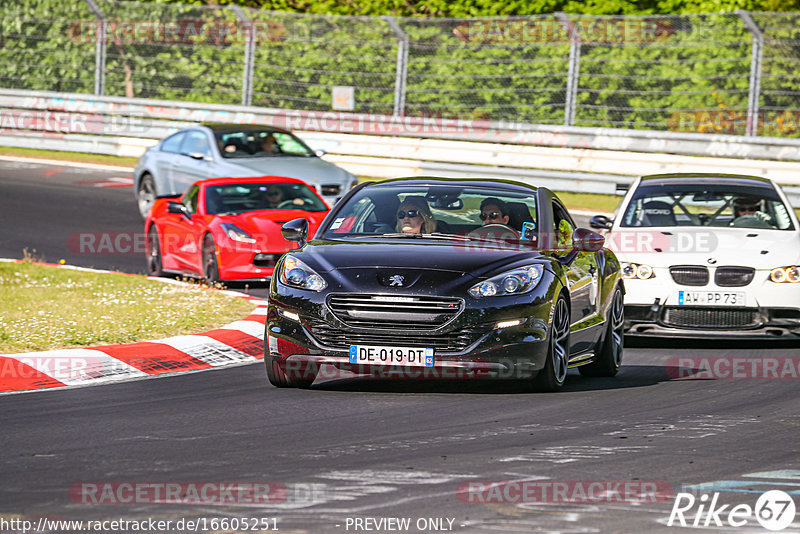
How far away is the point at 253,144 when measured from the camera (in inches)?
864

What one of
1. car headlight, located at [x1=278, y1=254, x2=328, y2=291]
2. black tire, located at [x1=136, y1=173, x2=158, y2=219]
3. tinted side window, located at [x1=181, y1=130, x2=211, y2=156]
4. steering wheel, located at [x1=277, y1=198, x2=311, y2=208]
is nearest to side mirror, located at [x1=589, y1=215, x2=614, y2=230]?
car headlight, located at [x1=278, y1=254, x2=328, y2=291]

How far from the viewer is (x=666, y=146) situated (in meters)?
24.3

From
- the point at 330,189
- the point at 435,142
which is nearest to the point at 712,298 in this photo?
the point at 330,189

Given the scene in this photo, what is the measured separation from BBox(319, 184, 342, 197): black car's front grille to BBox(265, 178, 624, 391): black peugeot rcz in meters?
9.30

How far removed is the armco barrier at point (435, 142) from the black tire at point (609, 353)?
11.7m

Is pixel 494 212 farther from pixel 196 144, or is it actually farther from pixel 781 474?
pixel 196 144

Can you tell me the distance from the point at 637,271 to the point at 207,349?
3.73 m

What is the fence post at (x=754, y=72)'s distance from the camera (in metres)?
23.7

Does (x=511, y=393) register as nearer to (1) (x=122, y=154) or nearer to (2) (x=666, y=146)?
(2) (x=666, y=146)

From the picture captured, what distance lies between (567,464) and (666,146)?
57.4ft

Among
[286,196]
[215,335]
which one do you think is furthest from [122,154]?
[215,335]

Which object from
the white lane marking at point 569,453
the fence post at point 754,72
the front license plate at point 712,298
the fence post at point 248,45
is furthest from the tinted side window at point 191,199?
the fence post at point 248,45

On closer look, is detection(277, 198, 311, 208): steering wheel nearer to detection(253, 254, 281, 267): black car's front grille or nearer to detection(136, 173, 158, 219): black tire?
detection(253, 254, 281, 267): black car's front grille

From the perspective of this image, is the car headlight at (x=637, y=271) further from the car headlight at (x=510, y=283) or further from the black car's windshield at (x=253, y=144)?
the black car's windshield at (x=253, y=144)
